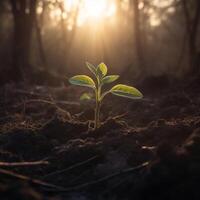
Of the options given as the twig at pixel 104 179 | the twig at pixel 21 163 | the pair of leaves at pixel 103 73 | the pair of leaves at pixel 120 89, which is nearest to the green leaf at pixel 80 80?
the pair of leaves at pixel 120 89

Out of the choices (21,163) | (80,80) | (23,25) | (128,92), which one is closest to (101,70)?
(80,80)

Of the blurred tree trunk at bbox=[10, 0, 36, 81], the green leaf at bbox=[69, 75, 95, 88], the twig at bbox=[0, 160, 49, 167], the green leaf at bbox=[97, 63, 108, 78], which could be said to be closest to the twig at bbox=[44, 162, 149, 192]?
the twig at bbox=[0, 160, 49, 167]

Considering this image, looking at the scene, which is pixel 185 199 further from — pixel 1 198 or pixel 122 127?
pixel 122 127

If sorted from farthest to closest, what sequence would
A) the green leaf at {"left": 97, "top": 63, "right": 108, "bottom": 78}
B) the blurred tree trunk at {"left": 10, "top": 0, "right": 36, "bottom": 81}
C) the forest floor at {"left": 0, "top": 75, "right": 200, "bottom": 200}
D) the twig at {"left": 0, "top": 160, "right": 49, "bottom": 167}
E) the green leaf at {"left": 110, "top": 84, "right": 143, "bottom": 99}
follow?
1. the blurred tree trunk at {"left": 10, "top": 0, "right": 36, "bottom": 81}
2. the green leaf at {"left": 97, "top": 63, "right": 108, "bottom": 78}
3. the green leaf at {"left": 110, "top": 84, "right": 143, "bottom": 99}
4. the twig at {"left": 0, "top": 160, "right": 49, "bottom": 167}
5. the forest floor at {"left": 0, "top": 75, "right": 200, "bottom": 200}

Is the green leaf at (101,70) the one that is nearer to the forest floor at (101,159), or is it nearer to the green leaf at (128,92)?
the green leaf at (128,92)

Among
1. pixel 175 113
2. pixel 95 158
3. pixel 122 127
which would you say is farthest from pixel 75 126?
pixel 175 113

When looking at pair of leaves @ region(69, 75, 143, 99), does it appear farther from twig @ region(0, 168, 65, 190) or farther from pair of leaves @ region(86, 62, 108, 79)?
twig @ region(0, 168, 65, 190)

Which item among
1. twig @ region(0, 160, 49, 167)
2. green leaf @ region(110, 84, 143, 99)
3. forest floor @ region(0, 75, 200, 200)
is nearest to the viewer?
forest floor @ region(0, 75, 200, 200)

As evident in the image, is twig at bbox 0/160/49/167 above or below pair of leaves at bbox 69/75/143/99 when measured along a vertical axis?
below

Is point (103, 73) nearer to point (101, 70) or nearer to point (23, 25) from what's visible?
point (101, 70)
